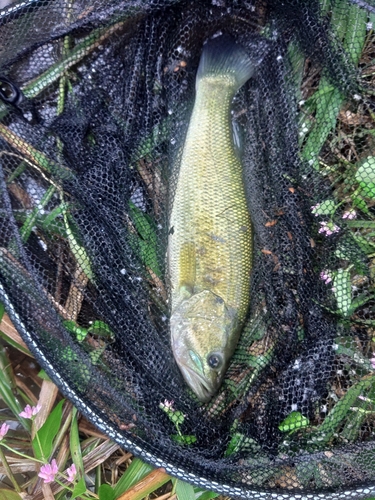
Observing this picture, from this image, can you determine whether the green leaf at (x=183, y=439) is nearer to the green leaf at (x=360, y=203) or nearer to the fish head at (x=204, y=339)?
the fish head at (x=204, y=339)

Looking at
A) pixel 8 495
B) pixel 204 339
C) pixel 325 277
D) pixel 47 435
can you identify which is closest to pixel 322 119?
pixel 325 277

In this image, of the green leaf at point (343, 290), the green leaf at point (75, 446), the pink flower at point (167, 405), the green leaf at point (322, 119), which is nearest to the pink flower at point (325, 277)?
the green leaf at point (343, 290)

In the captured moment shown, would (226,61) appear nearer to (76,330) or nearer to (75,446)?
(76,330)

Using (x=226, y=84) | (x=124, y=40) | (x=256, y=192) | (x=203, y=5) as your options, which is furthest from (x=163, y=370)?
(x=203, y=5)

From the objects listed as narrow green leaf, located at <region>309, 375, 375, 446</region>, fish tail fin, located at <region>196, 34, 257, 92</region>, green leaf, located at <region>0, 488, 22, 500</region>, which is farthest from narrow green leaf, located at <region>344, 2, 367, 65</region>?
green leaf, located at <region>0, 488, 22, 500</region>

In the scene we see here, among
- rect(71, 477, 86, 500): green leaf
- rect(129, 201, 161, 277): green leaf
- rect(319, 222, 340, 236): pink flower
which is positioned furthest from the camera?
rect(129, 201, 161, 277): green leaf

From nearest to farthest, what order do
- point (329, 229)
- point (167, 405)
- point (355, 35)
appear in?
point (167, 405) < point (329, 229) < point (355, 35)

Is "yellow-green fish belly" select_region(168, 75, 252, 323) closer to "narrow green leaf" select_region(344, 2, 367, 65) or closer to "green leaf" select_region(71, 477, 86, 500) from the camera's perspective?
"narrow green leaf" select_region(344, 2, 367, 65)
